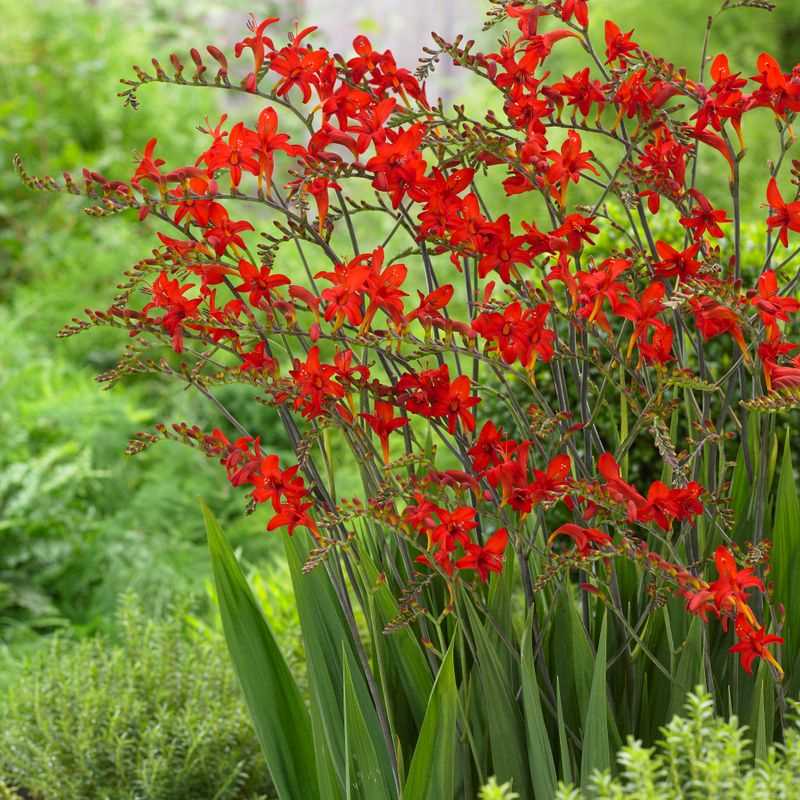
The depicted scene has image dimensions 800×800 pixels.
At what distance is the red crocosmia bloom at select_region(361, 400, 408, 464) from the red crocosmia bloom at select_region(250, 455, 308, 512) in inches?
3.9

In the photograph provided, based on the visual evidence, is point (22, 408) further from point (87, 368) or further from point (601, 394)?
point (601, 394)

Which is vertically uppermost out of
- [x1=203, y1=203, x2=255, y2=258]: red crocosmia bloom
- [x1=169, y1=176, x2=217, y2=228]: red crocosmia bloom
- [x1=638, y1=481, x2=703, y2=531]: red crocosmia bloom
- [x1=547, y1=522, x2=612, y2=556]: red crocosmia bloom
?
[x1=169, y1=176, x2=217, y2=228]: red crocosmia bloom

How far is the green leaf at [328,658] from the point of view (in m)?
1.44

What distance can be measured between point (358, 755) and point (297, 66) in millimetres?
804

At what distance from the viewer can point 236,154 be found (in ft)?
4.03

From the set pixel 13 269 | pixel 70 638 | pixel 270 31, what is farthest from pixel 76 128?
pixel 70 638

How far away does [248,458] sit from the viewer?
49.5 inches

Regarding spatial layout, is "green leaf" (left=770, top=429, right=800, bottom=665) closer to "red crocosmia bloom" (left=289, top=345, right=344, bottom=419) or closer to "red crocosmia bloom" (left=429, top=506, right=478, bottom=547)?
"red crocosmia bloom" (left=429, top=506, right=478, bottom=547)

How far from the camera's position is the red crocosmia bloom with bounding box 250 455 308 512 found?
3.97 ft

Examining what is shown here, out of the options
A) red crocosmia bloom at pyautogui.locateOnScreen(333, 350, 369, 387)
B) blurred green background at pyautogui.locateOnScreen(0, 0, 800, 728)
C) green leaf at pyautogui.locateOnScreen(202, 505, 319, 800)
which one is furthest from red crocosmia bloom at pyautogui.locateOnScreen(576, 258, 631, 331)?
blurred green background at pyautogui.locateOnScreen(0, 0, 800, 728)

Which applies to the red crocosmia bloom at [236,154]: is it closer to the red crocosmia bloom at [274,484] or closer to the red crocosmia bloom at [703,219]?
the red crocosmia bloom at [274,484]

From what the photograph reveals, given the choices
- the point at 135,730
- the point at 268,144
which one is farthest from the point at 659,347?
the point at 135,730

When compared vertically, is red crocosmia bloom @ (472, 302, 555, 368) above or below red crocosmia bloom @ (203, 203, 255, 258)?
below

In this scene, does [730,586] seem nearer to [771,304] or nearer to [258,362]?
[771,304]
